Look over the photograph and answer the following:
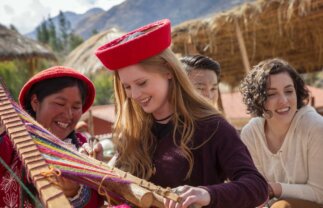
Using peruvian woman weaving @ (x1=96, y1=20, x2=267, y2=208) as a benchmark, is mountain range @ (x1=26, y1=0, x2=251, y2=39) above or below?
above

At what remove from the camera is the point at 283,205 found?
2074mm

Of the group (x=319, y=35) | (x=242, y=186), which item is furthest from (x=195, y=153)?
(x=319, y=35)

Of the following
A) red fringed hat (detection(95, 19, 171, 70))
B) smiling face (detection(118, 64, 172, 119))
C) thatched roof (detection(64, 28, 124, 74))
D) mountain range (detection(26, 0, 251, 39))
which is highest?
mountain range (detection(26, 0, 251, 39))

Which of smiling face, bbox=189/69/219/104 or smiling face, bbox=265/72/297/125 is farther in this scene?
smiling face, bbox=189/69/219/104

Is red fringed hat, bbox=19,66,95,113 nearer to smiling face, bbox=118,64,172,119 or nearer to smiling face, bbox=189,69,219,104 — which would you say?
smiling face, bbox=118,64,172,119

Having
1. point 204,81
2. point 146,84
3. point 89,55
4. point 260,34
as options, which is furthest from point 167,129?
point 89,55

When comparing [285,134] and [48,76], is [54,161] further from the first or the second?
[285,134]

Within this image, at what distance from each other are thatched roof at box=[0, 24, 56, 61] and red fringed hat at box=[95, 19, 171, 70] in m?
8.10

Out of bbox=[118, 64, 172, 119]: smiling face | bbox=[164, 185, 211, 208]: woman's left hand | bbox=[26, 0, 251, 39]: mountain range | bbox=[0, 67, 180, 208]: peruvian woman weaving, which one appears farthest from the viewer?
bbox=[26, 0, 251, 39]: mountain range

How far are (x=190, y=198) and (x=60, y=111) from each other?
0.84 metres

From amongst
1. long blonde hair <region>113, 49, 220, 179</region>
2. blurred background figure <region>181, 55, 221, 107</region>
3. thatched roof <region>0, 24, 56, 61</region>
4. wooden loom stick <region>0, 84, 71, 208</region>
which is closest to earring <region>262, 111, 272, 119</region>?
blurred background figure <region>181, 55, 221, 107</region>

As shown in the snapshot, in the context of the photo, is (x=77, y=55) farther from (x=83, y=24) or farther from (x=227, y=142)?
(x=83, y=24)

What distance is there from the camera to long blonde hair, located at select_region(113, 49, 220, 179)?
1.59m

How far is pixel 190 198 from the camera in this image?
115 cm
